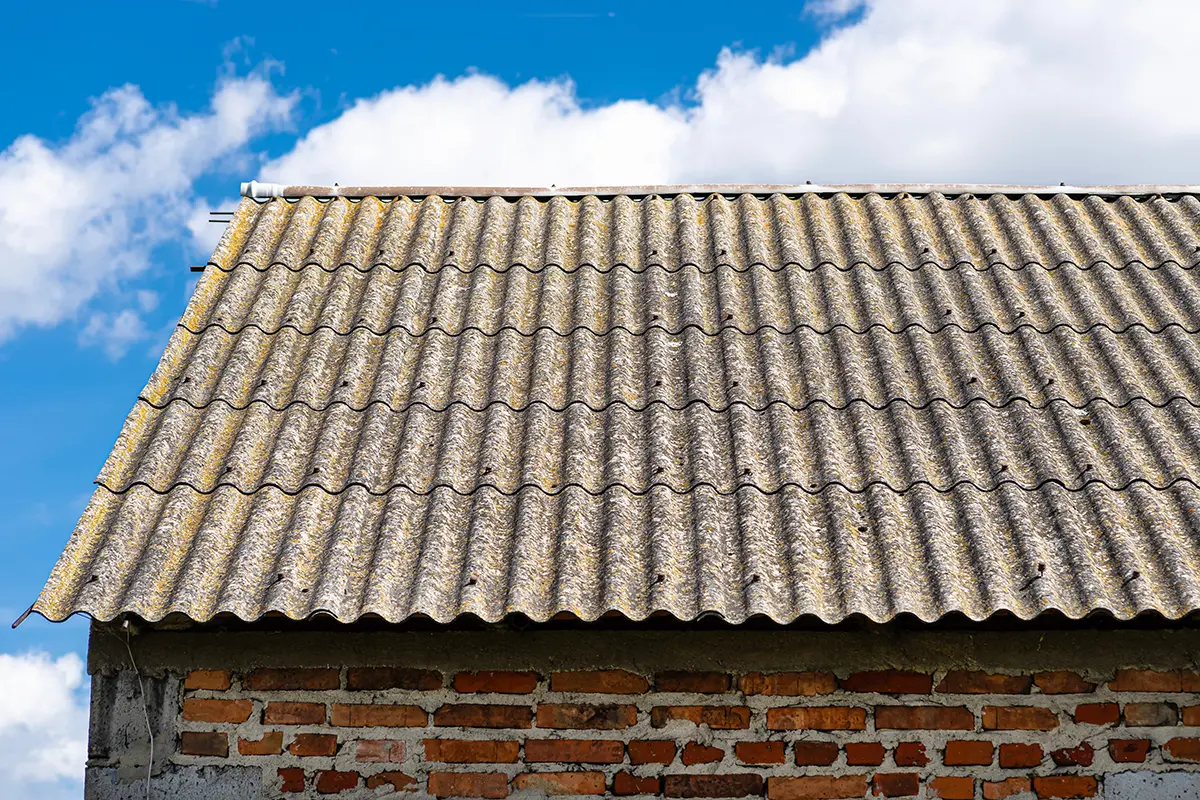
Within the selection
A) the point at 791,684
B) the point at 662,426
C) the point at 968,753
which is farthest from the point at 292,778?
the point at 968,753

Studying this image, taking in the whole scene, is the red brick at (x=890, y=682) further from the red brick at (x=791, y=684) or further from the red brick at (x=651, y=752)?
the red brick at (x=651, y=752)

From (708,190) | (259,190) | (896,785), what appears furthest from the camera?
(708,190)

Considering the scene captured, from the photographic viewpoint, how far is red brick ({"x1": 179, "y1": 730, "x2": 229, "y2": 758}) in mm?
3811

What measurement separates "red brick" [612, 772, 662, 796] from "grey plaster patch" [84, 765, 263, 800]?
45.6 inches

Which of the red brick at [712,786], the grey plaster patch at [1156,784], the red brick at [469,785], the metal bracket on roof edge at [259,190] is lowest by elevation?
the grey plaster patch at [1156,784]

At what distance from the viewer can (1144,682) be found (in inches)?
149

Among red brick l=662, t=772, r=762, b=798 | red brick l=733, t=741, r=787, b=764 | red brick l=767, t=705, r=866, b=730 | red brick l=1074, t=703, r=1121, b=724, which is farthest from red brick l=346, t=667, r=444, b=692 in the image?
red brick l=1074, t=703, r=1121, b=724

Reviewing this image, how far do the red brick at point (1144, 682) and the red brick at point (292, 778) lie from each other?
8.64ft

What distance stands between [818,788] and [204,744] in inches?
78.1

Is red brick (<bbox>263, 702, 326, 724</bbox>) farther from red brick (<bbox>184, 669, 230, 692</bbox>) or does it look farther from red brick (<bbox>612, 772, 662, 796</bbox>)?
red brick (<bbox>612, 772, 662, 796</bbox>)

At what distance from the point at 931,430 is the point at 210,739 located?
108 inches

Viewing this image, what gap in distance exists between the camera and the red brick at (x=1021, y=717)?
3.78m

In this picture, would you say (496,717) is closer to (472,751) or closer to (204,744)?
(472,751)

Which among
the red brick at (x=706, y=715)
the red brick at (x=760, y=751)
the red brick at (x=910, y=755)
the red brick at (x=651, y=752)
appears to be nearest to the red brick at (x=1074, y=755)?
the red brick at (x=910, y=755)
